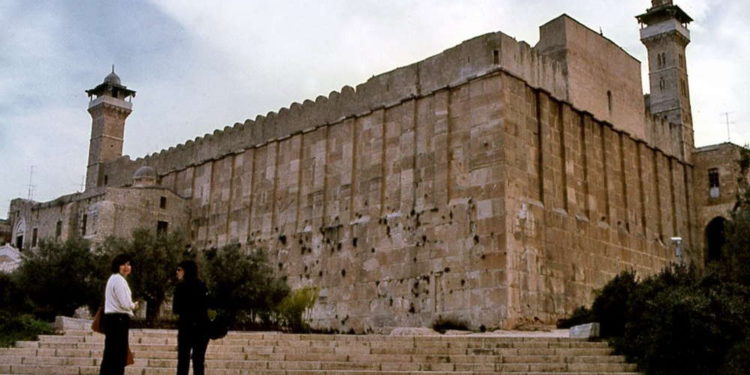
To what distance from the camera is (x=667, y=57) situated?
42312 millimetres

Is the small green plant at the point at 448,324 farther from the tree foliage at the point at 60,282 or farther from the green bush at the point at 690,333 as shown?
the tree foliage at the point at 60,282

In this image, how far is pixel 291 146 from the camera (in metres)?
28.4

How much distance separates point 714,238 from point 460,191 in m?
13.5

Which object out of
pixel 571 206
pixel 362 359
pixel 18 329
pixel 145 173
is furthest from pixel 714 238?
pixel 18 329

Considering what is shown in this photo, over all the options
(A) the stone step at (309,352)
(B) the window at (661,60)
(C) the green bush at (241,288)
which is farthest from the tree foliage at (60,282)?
(B) the window at (661,60)

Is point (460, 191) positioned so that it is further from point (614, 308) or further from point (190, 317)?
point (190, 317)

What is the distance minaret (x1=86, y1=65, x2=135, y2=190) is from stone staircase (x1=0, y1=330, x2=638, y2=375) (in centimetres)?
2833

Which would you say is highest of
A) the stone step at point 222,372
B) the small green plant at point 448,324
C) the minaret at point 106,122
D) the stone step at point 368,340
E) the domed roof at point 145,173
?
the minaret at point 106,122

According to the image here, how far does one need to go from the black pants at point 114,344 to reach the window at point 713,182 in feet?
88.4

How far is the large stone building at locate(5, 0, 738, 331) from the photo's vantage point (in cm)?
2159

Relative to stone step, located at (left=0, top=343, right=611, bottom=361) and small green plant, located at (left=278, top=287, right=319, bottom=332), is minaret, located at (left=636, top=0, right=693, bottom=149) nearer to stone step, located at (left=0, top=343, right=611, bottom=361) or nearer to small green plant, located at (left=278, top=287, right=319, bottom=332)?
small green plant, located at (left=278, top=287, right=319, bottom=332)

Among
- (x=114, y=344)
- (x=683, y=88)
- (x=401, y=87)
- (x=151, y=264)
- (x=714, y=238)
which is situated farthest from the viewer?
(x=683, y=88)

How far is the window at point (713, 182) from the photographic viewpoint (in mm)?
30219

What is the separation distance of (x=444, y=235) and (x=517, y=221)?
2151 mm
